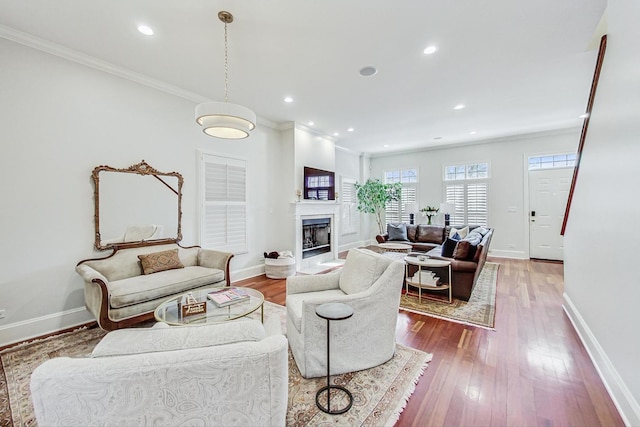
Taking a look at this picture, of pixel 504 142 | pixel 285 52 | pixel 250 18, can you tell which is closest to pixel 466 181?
pixel 504 142

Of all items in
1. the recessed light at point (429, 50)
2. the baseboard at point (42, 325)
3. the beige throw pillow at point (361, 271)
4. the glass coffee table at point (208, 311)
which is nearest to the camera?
the glass coffee table at point (208, 311)

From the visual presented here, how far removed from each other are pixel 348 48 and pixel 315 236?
4040 mm

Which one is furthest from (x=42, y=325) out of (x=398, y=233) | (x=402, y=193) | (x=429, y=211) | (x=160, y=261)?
(x=402, y=193)

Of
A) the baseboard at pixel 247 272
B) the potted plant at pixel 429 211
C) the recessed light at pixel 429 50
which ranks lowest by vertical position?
the baseboard at pixel 247 272

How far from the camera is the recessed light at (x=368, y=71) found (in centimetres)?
340

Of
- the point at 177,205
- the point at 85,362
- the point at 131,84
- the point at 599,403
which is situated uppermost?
the point at 131,84

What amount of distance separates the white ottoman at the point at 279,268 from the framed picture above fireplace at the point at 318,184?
1.51m

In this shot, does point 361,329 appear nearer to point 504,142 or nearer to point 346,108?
point 346,108

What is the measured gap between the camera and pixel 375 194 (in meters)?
7.78

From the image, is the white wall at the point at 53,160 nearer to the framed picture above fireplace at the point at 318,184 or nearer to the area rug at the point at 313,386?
the area rug at the point at 313,386

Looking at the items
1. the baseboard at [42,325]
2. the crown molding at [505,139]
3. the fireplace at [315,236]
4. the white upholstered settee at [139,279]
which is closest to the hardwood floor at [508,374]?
the white upholstered settee at [139,279]

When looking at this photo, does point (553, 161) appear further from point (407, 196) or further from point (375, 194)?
point (375, 194)

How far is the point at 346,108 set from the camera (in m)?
4.75

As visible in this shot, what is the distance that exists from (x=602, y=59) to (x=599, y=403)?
9.49 ft
